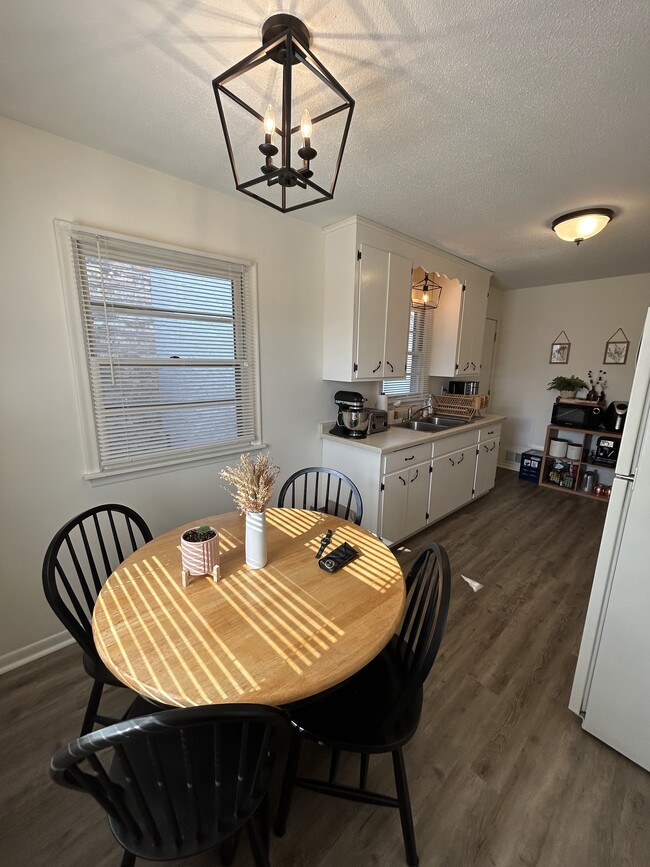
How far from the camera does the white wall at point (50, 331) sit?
5.15 feet

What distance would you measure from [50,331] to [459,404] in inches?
140

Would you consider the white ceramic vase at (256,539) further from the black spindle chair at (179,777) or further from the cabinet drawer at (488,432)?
the cabinet drawer at (488,432)

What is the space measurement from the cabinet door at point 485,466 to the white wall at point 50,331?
8.98ft

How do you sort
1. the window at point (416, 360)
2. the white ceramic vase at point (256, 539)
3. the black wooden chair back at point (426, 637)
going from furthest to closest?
the window at point (416, 360)
the white ceramic vase at point (256, 539)
the black wooden chair back at point (426, 637)

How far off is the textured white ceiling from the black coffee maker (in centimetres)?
135

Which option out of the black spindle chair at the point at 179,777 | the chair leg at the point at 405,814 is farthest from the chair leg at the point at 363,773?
the black spindle chair at the point at 179,777

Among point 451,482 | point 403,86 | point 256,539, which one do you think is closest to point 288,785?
point 256,539

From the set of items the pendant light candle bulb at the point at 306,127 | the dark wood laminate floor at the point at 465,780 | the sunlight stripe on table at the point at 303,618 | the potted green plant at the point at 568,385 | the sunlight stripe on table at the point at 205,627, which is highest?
the pendant light candle bulb at the point at 306,127

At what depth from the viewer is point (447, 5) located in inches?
38.3

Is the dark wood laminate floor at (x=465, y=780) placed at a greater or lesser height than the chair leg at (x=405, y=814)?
lesser

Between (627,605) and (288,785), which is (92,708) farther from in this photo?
(627,605)

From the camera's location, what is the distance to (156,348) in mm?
1979

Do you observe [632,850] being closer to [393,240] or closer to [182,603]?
[182,603]

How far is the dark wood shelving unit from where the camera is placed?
402cm
